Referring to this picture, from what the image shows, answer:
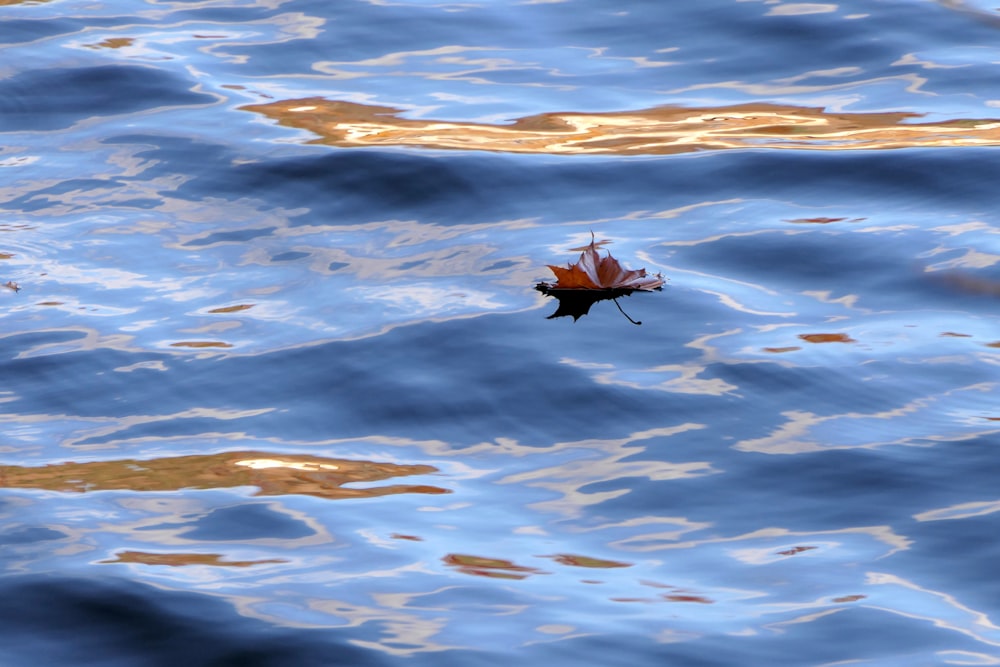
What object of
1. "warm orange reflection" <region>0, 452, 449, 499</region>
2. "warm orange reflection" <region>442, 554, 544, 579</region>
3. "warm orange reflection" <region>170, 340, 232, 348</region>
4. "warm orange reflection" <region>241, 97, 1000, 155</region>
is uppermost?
"warm orange reflection" <region>241, 97, 1000, 155</region>

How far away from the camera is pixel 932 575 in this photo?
2051 mm

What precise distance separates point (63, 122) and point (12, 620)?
2.39 m

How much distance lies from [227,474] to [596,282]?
0.99m

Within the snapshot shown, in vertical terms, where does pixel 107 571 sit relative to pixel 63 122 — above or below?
below

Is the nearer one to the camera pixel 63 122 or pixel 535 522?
pixel 535 522

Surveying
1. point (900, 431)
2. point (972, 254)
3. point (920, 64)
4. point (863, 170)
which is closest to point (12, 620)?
point (900, 431)

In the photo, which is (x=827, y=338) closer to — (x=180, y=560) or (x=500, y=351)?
(x=500, y=351)

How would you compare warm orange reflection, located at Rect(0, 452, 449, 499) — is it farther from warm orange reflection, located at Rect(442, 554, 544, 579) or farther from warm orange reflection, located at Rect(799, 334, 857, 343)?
warm orange reflection, located at Rect(799, 334, 857, 343)

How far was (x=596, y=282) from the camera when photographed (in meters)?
3.03

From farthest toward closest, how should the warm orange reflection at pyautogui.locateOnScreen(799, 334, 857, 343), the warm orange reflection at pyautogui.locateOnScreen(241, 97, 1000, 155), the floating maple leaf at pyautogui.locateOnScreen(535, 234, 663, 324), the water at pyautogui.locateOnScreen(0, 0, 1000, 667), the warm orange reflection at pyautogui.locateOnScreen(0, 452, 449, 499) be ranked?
1. the warm orange reflection at pyautogui.locateOnScreen(241, 97, 1000, 155)
2. the floating maple leaf at pyautogui.locateOnScreen(535, 234, 663, 324)
3. the warm orange reflection at pyautogui.locateOnScreen(799, 334, 857, 343)
4. the warm orange reflection at pyautogui.locateOnScreen(0, 452, 449, 499)
5. the water at pyautogui.locateOnScreen(0, 0, 1000, 667)

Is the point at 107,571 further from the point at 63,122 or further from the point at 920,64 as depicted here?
the point at 920,64

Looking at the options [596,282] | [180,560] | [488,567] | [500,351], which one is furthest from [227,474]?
[596,282]

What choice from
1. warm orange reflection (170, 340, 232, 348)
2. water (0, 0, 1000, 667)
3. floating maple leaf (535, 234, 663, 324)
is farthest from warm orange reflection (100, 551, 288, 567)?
floating maple leaf (535, 234, 663, 324)

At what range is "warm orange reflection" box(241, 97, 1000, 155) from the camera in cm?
380
